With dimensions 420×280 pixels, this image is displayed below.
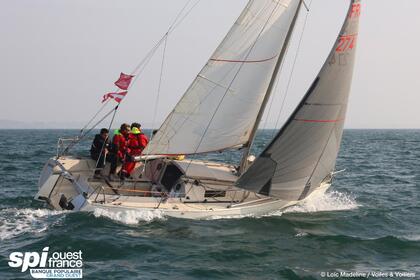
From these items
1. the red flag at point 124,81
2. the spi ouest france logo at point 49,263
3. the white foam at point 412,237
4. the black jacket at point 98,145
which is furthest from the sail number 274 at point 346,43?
the spi ouest france logo at point 49,263

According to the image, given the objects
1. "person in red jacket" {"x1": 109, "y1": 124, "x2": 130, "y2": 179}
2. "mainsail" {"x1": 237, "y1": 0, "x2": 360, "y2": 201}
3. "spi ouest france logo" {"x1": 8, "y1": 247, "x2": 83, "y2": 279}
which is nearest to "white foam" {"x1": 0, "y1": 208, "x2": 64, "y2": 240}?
"spi ouest france logo" {"x1": 8, "y1": 247, "x2": 83, "y2": 279}

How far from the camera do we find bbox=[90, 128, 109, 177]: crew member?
45.3ft

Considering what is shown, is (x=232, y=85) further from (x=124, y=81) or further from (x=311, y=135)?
A: (x=124, y=81)

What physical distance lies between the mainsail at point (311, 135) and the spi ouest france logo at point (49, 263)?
4.78 meters

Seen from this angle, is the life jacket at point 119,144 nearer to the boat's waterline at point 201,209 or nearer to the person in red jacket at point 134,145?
the person in red jacket at point 134,145

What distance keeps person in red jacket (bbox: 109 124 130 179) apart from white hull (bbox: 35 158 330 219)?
0.52 metres

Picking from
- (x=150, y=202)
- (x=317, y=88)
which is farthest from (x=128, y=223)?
(x=317, y=88)

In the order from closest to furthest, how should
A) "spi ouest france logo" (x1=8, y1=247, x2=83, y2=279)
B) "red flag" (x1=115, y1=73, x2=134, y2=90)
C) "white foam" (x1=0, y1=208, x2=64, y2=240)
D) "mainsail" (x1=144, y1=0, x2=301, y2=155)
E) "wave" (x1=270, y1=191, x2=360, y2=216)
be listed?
"spi ouest france logo" (x1=8, y1=247, x2=83, y2=279) < "white foam" (x1=0, y1=208, x2=64, y2=240) < "mainsail" (x1=144, y1=0, x2=301, y2=155) < "red flag" (x1=115, y1=73, x2=134, y2=90) < "wave" (x1=270, y1=191, x2=360, y2=216)

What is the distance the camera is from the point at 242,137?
1377 cm

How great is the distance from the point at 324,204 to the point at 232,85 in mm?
4599

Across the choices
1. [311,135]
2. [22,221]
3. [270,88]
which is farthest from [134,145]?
[311,135]

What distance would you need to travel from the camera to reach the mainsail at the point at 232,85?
13.3m

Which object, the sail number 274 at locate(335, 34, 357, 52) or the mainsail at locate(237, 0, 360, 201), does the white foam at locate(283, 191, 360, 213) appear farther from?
the sail number 274 at locate(335, 34, 357, 52)

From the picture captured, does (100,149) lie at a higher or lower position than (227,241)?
higher
